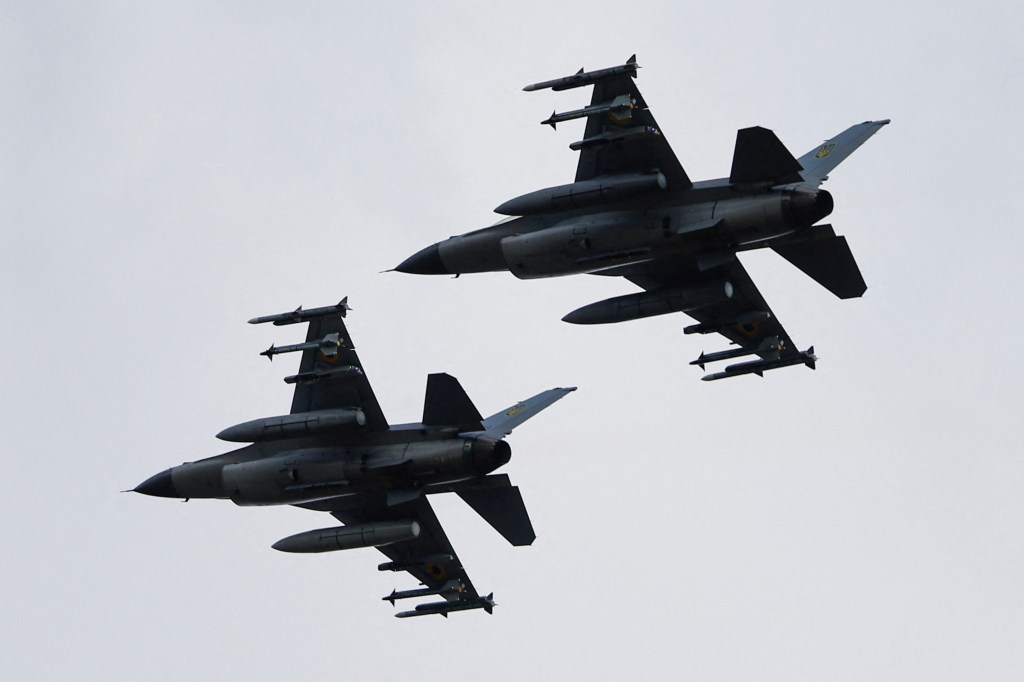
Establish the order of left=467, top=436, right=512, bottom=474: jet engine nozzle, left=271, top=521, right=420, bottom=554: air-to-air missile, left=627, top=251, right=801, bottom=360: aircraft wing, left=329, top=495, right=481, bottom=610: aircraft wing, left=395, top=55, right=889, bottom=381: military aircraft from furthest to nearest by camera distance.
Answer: left=329, top=495, right=481, bottom=610: aircraft wing
left=627, top=251, right=801, bottom=360: aircraft wing
left=271, top=521, right=420, bottom=554: air-to-air missile
left=467, top=436, right=512, bottom=474: jet engine nozzle
left=395, top=55, right=889, bottom=381: military aircraft

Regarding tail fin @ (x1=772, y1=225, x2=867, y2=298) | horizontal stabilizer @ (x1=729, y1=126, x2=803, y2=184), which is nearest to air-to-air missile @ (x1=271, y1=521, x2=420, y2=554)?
tail fin @ (x1=772, y1=225, x2=867, y2=298)

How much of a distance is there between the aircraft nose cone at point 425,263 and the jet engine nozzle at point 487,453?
6341 mm

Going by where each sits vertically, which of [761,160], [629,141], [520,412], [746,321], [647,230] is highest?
[629,141]

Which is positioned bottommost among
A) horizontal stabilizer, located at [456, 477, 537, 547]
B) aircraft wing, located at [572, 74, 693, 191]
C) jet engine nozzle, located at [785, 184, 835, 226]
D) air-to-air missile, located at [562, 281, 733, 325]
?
horizontal stabilizer, located at [456, 477, 537, 547]

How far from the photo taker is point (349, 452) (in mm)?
57094

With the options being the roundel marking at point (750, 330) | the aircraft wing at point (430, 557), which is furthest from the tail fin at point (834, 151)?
the aircraft wing at point (430, 557)

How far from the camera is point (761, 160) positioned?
5334cm

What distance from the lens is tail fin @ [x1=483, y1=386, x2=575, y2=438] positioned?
56594 mm

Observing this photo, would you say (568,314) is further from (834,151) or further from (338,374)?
(834,151)

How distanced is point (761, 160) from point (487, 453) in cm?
1095

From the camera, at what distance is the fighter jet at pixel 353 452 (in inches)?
2191

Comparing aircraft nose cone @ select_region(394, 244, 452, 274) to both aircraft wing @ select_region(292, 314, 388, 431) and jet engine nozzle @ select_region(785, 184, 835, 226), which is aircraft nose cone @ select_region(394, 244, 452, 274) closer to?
aircraft wing @ select_region(292, 314, 388, 431)

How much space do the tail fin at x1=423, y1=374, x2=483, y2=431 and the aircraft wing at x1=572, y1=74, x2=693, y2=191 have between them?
24.2 feet

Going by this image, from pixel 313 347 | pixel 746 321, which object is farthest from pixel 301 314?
pixel 746 321
